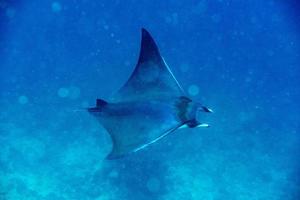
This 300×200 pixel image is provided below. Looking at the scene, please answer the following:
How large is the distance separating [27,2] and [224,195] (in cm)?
2843

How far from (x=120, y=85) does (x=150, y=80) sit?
893 centimetres

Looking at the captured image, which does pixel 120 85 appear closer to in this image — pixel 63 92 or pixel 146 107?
pixel 63 92

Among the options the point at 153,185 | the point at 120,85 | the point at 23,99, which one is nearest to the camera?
the point at 153,185

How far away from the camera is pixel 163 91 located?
427 cm

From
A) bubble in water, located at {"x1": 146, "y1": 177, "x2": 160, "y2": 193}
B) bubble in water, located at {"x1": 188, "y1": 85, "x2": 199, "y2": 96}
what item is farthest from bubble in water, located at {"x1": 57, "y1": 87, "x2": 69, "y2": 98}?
bubble in water, located at {"x1": 146, "y1": 177, "x2": 160, "y2": 193}

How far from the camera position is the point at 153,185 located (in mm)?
7633

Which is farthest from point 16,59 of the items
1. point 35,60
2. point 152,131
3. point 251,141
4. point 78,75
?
point 152,131

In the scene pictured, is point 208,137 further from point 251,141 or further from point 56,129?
point 56,129

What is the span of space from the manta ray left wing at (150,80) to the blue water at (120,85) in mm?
3997

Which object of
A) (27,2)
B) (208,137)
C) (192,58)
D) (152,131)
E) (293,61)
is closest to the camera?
(152,131)

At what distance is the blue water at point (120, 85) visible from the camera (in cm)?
787

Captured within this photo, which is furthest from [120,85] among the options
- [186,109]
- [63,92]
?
[186,109]

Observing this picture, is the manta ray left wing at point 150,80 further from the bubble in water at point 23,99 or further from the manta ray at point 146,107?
the bubble in water at point 23,99

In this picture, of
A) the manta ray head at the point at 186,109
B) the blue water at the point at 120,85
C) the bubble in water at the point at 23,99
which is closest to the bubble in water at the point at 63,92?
the blue water at the point at 120,85
